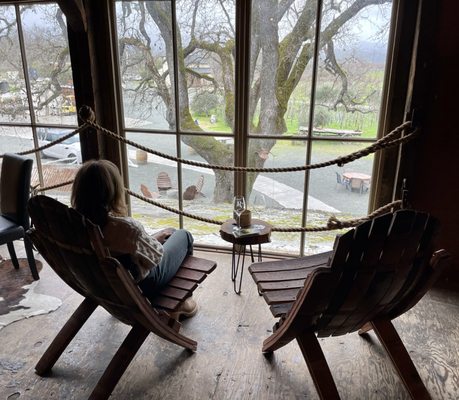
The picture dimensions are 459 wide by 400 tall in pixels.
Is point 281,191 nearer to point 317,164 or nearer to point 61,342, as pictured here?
point 317,164

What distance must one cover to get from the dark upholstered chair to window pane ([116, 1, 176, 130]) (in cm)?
83

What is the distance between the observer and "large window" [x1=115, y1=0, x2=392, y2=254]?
2.35 meters

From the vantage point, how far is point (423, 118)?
2199 mm

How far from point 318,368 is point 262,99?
1725 mm

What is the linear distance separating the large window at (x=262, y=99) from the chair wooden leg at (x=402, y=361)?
3.72 feet

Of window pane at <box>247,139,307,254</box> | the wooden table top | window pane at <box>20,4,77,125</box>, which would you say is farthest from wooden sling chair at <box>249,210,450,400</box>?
window pane at <box>20,4,77,125</box>

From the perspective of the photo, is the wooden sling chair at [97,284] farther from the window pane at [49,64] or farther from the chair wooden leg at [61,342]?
the window pane at [49,64]

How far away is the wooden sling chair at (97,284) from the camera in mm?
1407

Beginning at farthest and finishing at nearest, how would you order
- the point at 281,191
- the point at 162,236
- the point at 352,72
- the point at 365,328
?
the point at 281,191 < the point at 352,72 < the point at 162,236 < the point at 365,328

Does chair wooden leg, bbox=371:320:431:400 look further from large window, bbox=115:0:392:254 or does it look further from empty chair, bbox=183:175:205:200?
empty chair, bbox=183:175:205:200

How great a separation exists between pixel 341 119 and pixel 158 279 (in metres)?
1.57

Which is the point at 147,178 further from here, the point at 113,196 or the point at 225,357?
the point at 225,357

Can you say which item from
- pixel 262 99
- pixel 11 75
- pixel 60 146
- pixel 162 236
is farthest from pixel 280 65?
pixel 11 75

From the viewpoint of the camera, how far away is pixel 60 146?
311 cm
